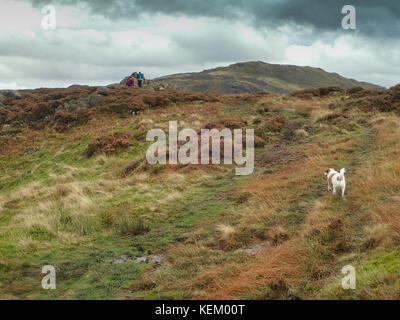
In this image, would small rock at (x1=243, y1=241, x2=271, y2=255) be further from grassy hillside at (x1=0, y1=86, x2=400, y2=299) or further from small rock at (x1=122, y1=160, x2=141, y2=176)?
small rock at (x1=122, y1=160, x2=141, y2=176)

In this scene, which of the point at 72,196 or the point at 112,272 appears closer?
the point at 112,272

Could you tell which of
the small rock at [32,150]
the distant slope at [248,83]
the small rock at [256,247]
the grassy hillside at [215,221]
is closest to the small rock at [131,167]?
the grassy hillside at [215,221]

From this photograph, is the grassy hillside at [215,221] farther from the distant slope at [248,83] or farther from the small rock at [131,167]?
the distant slope at [248,83]

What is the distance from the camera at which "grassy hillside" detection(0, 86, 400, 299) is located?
4.60m

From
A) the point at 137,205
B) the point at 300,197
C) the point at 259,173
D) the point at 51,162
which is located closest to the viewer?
the point at 300,197

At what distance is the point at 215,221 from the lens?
7938mm

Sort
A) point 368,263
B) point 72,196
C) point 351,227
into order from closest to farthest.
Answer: point 368,263 → point 351,227 → point 72,196

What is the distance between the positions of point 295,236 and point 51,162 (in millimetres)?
16753

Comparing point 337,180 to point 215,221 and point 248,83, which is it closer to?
point 215,221

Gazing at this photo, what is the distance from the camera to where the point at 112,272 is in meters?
5.79

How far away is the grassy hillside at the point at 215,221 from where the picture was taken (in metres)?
4.60

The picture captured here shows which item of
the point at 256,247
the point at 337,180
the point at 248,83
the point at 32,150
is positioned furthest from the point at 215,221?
the point at 248,83

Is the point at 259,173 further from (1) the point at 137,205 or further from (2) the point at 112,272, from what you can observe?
(2) the point at 112,272
